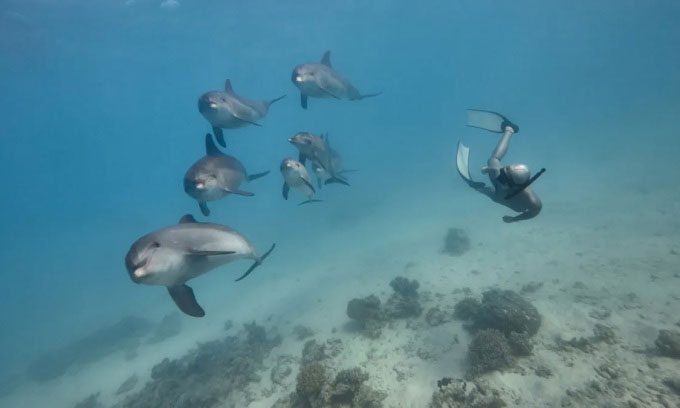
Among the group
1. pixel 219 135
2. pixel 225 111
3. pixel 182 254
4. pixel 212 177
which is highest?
pixel 225 111

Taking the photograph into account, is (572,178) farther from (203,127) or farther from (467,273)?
(203,127)

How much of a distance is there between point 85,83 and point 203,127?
107 meters

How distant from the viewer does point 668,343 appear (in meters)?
5.95

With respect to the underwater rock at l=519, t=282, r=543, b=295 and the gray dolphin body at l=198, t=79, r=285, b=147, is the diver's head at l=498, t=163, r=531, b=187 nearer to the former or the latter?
the gray dolphin body at l=198, t=79, r=285, b=147

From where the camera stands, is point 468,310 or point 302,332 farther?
point 302,332

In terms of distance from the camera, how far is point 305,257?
20922mm

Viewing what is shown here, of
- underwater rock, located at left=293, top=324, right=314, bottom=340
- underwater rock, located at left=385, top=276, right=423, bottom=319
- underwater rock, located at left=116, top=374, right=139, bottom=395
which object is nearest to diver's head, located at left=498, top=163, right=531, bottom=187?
underwater rock, located at left=385, top=276, right=423, bottom=319

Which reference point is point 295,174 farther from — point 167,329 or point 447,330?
point 167,329

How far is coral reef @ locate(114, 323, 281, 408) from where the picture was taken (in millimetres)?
8172

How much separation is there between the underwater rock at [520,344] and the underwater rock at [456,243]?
25.3ft

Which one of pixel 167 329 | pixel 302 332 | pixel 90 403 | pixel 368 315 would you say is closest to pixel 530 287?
pixel 368 315

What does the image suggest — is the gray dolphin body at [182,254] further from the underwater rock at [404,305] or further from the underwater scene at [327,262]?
the underwater rock at [404,305]

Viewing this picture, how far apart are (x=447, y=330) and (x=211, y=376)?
632 cm

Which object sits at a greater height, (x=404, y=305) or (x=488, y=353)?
(x=488, y=353)
